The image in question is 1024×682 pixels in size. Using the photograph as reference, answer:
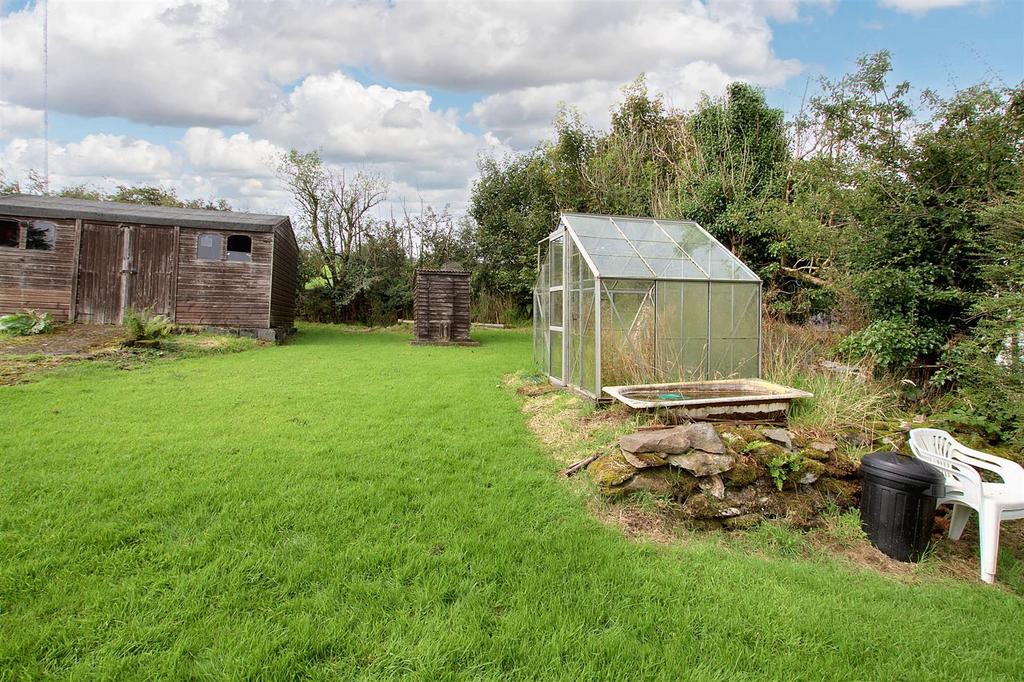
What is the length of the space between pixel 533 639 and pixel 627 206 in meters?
15.0

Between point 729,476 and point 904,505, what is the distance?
1.14 m

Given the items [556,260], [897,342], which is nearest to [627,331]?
[556,260]

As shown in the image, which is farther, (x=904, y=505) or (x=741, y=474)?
(x=741, y=474)

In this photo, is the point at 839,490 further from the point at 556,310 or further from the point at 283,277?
the point at 283,277

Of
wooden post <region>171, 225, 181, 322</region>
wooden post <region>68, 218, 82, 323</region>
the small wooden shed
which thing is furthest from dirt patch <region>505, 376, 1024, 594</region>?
wooden post <region>68, 218, 82, 323</region>

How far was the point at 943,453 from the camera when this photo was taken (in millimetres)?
4180

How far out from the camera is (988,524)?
3.38m

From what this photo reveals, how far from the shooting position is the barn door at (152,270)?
46.5 ft

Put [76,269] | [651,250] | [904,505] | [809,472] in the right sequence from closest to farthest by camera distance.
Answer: [904,505] → [809,472] → [651,250] → [76,269]

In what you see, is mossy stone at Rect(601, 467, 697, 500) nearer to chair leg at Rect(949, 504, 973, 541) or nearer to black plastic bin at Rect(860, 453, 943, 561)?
black plastic bin at Rect(860, 453, 943, 561)

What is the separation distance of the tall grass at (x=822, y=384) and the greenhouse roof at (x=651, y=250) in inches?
52.6

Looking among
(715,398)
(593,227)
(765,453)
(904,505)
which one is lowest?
(904,505)

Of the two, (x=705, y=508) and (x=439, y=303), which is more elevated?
(x=439, y=303)

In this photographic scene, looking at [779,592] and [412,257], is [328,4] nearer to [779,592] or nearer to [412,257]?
[779,592]
